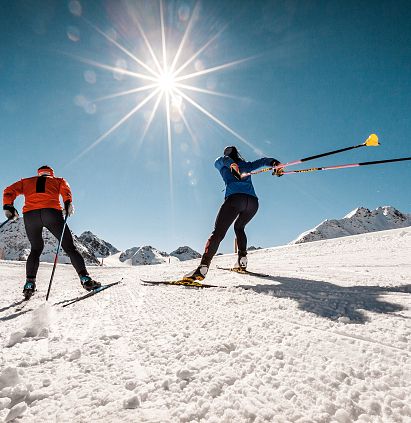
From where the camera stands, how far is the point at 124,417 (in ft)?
3.11

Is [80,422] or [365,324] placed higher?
[365,324]

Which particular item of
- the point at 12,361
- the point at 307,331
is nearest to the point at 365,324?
the point at 307,331

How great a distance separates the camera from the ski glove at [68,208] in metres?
→ 4.98

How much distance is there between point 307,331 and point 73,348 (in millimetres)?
1374

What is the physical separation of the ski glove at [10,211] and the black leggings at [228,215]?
348cm

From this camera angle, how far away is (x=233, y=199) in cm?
495

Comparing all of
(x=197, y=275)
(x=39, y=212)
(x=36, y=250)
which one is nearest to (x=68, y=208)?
(x=39, y=212)

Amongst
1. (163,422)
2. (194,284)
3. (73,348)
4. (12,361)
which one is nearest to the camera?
(163,422)

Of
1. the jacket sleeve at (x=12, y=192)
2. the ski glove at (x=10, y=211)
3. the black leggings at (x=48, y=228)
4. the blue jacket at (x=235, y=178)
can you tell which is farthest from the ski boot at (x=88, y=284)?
the blue jacket at (x=235, y=178)

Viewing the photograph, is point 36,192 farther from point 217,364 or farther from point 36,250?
point 217,364

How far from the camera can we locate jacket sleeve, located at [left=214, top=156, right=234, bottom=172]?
5196 mm

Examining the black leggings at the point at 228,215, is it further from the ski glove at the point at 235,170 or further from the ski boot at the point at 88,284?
the ski boot at the point at 88,284

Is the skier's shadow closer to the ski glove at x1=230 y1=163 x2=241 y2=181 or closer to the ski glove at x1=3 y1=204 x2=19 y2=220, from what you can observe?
the ski glove at x1=230 y1=163 x2=241 y2=181

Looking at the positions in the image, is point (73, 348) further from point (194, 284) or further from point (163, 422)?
point (194, 284)
